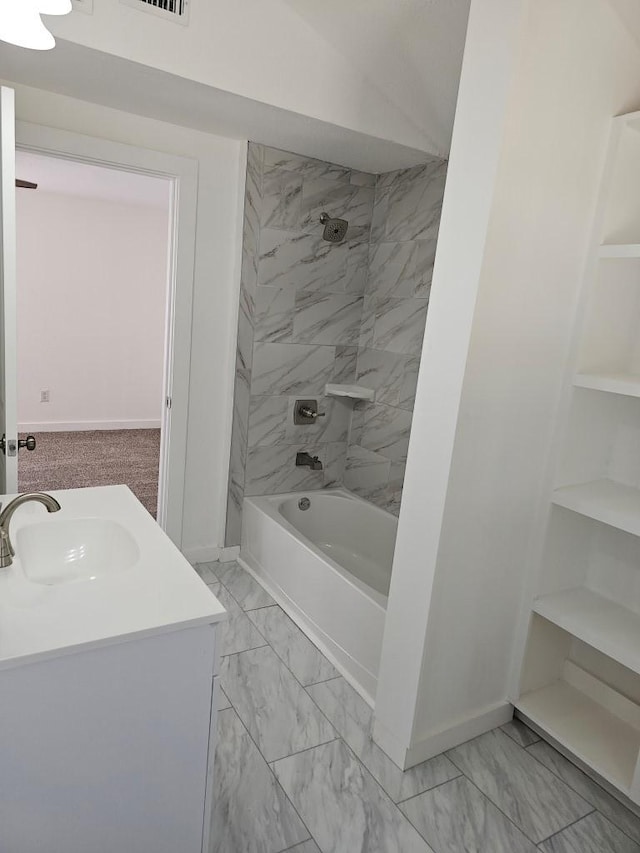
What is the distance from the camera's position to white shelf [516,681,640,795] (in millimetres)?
1854

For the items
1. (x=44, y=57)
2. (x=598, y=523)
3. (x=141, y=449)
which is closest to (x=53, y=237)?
(x=141, y=449)

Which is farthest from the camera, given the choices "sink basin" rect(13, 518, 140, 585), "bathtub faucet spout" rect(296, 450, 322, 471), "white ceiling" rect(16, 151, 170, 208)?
"white ceiling" rect(16, 151, 170, 208)

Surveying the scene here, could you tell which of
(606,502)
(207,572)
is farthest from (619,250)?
(207,572)

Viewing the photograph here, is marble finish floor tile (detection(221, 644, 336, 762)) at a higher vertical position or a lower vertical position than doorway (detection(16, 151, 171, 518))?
lower

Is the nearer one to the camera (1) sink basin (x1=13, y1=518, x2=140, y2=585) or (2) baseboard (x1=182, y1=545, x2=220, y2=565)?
(1) sink basin (x1=13, y1=518, x2=140, y2=585)

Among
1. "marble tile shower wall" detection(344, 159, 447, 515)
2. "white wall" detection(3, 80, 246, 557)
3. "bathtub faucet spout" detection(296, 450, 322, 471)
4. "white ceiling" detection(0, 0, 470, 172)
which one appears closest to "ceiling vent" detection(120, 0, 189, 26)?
"white ceiling" detection(0, 0, 470, 172)

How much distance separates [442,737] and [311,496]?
1.60 meters

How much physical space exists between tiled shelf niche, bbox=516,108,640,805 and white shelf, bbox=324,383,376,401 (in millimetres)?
1387

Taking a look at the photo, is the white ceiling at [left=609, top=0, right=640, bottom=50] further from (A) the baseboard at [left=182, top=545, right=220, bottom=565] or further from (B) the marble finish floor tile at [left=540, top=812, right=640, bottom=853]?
(A) the baseboard at [left=182, top=545, right=220, bottom=565]

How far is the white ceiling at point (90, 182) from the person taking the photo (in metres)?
4.21

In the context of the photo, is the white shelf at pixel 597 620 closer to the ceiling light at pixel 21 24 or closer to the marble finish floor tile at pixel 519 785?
the marble finish floor tile at pixel 519 785

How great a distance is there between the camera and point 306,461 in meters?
3.38

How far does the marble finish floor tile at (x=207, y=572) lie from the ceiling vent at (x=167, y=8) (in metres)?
2.41

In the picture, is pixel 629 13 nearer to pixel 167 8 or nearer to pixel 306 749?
pixel 167 8
